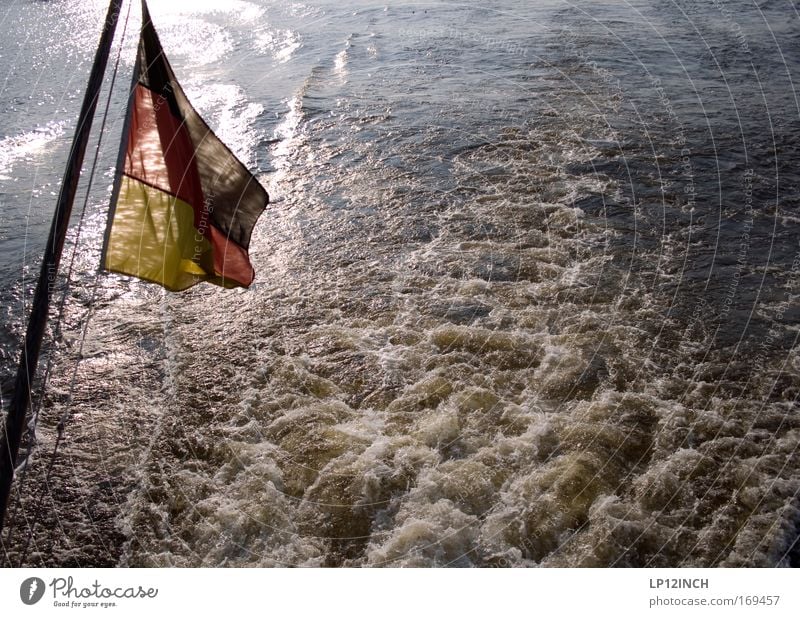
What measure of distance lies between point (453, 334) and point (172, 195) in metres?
3.79

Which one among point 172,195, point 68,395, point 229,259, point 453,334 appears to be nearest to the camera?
point 172,195

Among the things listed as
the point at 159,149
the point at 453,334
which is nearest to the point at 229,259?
the point at 159,149

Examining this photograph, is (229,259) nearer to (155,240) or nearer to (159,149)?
(155,240)

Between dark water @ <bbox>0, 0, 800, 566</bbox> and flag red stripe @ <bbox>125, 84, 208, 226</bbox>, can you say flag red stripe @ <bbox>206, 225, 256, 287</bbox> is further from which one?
dark water @ <bbox>0, 0, 800, 566</bbox>

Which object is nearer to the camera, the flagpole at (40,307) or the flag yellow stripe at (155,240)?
the flagpole at (40,307)

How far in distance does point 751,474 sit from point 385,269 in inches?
194

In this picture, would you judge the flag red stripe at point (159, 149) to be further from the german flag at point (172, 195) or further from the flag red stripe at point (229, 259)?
the flag red stripe at point (229, 259)

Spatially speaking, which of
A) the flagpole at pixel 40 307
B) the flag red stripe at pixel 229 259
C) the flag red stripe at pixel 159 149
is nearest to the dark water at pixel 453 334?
the flag red stripe at pixel 229 259

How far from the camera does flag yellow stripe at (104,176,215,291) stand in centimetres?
533

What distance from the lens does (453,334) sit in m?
8.41

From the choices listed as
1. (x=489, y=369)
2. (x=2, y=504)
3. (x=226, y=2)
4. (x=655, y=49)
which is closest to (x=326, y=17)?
(x=226, y=2)

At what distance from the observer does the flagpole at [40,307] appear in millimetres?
4086

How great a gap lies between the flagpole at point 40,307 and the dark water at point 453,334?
2.26 meters

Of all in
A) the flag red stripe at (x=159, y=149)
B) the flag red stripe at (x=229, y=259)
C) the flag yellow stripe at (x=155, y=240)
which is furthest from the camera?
the flag red stripe at (x=229, y=259)
